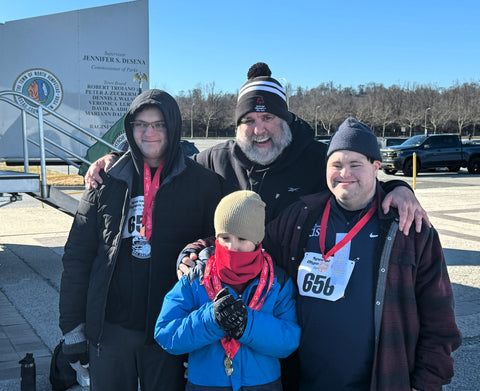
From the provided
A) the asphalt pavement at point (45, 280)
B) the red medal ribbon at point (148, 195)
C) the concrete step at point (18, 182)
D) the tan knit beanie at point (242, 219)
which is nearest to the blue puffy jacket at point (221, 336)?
the tan knit beanie at point (242, 219)

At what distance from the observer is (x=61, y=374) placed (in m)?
3.48

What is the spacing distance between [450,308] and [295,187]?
3.26ft

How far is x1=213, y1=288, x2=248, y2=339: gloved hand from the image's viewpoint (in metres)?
1.88

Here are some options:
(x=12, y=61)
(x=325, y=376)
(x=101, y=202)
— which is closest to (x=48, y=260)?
(x=12, y=61)

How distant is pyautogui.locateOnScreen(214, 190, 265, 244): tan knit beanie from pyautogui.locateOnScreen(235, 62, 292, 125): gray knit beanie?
A: 2.53 feet

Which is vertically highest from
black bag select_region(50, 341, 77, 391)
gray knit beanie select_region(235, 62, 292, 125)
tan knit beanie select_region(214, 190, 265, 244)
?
gray knit beanie select_region(235, 62, 292, 125)

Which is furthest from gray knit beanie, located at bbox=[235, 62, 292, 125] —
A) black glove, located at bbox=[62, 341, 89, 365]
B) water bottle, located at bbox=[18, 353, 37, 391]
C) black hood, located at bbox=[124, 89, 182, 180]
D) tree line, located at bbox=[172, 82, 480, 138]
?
tree line, located at bbox=[172, 82, 480, 138]

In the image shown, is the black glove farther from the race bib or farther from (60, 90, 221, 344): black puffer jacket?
the race bib

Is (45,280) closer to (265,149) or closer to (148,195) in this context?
(148,195)

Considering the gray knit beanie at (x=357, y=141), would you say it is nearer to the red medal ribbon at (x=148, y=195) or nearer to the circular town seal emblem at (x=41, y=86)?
the red medal ribbon at (x=148, y=195)

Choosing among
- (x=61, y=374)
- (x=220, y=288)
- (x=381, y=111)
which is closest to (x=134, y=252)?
(x=220, y=288)

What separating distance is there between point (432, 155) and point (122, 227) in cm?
2162

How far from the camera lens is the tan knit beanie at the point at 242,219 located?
2025 millimetres

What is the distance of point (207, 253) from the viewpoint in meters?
2.19
